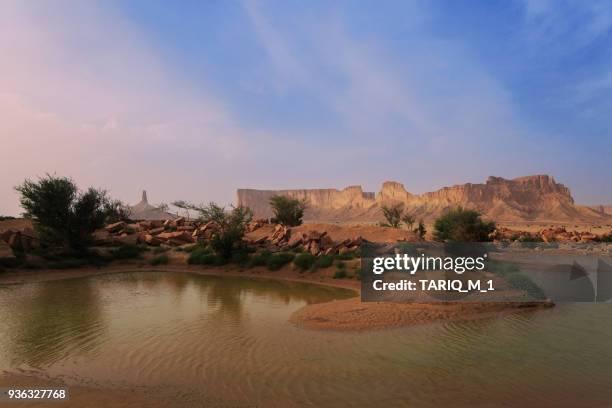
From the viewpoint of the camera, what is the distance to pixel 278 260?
20297 mm

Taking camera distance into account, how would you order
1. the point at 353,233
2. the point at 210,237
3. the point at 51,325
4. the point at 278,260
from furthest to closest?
the point at 353,233 < the point at 210,237 < the point at 278,260 < the point at 51,325

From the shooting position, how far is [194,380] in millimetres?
6113

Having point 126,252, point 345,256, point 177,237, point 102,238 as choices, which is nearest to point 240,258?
point 345,256

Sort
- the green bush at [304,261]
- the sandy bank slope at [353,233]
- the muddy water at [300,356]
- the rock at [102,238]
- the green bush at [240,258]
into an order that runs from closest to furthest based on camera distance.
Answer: the muddy water at [300,356], the green bush at [304,261], the green bush at [240,258], the rock at [102,238], the sandy bank slope at [353,233]

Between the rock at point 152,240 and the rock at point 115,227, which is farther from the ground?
the rock at point 115,227

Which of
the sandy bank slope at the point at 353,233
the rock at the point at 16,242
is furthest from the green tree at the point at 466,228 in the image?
the rock at the point at 16,242

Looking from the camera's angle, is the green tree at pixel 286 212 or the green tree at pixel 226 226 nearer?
the green tree at pixel 226 226

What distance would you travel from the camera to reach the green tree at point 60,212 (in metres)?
21.9

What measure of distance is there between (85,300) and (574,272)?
2138 cm

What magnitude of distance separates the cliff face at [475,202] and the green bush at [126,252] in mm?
55627

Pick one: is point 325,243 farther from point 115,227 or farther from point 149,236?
point 115,227

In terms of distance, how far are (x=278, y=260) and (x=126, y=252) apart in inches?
412

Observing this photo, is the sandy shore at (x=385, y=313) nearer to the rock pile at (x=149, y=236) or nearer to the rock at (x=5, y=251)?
the rock pile at (x=149, y=236)

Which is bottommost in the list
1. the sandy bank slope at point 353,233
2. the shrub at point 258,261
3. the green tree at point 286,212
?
the shrub at point 258,261
